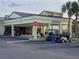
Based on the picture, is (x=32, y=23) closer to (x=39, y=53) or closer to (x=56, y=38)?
(x=56, y=38)

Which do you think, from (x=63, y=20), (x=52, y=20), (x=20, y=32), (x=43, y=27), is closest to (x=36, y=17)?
(x=52, y=20)

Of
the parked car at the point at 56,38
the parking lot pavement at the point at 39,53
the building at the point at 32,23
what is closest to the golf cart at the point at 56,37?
the parked car at the point at 56,38

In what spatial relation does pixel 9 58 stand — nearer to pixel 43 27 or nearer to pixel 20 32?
pixel 43 27

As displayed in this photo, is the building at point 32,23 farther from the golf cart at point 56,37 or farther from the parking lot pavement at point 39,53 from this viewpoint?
the parking lot pavement at point 39,53

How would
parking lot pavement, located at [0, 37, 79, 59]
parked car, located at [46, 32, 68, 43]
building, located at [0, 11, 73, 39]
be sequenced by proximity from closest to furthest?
parking lot pavement, located at [0, 37, 79, 59] < parked car, located at [46, 32, 68, 43] < building, located at [0, 11, 73, 39]

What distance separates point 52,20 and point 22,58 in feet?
85.6

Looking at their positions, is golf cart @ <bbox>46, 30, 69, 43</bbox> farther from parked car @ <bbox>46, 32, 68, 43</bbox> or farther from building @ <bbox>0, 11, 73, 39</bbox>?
building @ <bbox>0, 11, 73, 39</bbox>

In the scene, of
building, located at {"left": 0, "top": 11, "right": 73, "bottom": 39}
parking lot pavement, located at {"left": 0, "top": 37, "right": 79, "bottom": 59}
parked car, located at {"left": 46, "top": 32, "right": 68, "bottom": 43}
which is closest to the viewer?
parking lot pavement, located at {"left": 0, "top": 37, "right": 79, "bottom": 59}

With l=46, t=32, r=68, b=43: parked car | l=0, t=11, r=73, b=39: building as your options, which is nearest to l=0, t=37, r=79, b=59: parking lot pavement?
l=46, t=32, r=68, b=43: parked car

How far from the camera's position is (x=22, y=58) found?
13.4m

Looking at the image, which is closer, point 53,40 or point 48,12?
point 53,40

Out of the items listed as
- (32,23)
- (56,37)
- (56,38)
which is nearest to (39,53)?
(56,38)

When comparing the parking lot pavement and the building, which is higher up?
the building

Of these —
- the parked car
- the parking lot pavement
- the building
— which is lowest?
the parking lot pavement
